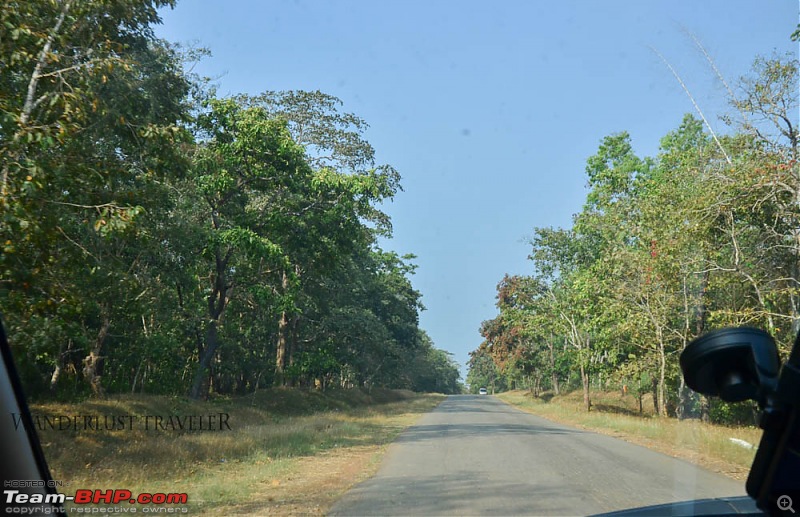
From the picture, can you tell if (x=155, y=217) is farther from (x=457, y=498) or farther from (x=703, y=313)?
(x=703, y=313)

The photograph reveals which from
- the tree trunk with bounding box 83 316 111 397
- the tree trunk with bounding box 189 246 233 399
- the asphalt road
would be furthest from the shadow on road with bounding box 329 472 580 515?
the tree trunk with bounding box 189 246 233 399

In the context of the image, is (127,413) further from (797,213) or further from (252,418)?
(797,213)

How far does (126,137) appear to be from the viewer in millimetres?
14078

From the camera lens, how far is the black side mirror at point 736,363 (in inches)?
81.3

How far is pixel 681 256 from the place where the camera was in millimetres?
20859

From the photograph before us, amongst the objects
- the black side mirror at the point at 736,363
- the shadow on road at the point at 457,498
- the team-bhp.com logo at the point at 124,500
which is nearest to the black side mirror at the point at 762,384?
the black side mirror at the point at 736,363

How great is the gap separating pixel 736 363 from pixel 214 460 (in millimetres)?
12862

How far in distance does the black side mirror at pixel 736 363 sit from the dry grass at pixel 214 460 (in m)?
6.86

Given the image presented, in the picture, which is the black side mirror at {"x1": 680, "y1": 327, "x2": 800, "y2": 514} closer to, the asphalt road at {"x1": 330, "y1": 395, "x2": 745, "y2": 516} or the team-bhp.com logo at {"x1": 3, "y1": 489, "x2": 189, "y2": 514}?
the asphalt road at {"x1": 330, "y1": 395, "x2": 745, "y2": 516}

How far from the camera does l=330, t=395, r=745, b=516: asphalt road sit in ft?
26.8

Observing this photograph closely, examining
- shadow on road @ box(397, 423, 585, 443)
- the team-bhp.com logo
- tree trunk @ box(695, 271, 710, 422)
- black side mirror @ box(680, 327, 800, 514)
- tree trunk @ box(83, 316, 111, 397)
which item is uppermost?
tree trunk @ box(695, 271, 710, 422)

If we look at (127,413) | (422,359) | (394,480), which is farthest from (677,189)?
(422,359)

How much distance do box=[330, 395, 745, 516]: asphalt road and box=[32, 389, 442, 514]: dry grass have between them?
0.80 m

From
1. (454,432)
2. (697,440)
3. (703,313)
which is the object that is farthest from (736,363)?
(703,313)
